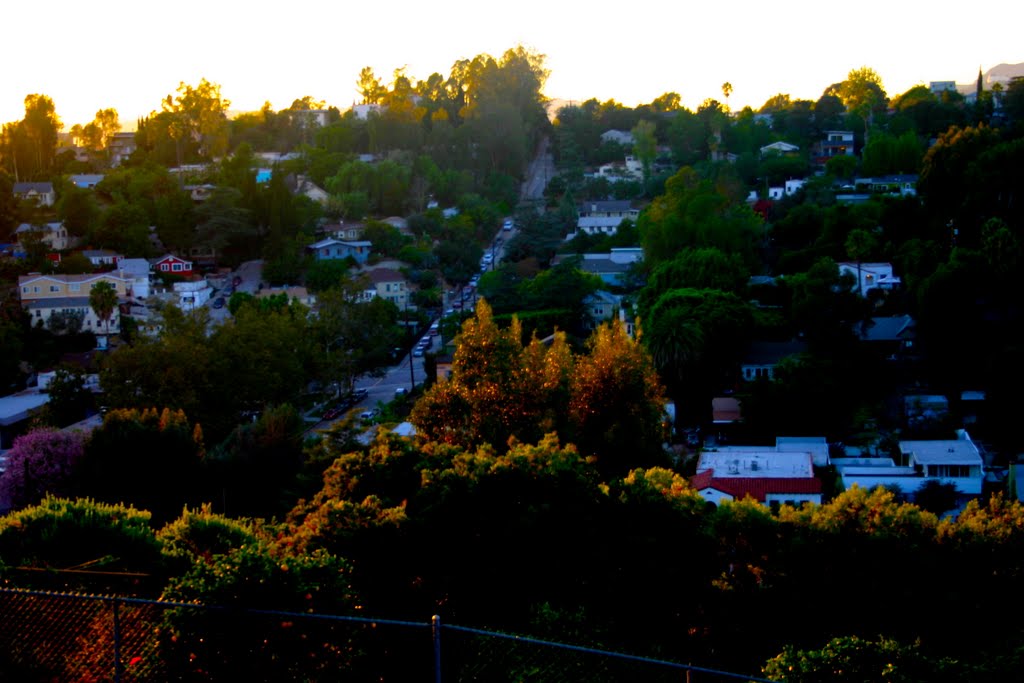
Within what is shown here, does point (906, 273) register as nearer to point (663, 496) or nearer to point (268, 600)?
point (663, 496)

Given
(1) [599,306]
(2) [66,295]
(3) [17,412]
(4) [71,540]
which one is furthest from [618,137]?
(4) [71,540]

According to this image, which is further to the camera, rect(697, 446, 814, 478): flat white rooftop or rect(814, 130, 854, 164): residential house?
rect(814, 130, 854, 164): residential house

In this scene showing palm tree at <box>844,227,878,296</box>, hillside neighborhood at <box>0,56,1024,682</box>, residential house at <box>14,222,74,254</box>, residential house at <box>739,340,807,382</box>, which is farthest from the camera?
residential house at <box>14,222,74,254</box>

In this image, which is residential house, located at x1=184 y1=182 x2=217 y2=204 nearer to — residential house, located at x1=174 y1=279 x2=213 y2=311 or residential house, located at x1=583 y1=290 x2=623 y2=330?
residential house, located at x1=174 y1=279 x2=213 y2=311

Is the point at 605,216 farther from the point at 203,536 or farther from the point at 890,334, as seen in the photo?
the point at 203,536

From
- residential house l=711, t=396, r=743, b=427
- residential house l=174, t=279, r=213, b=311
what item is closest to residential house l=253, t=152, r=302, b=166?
residential house l=174, t=279, r=213, b=311

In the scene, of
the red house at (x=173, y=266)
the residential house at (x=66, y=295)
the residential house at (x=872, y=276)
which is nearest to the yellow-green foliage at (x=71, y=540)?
the residential house at (x=872, y=276)
